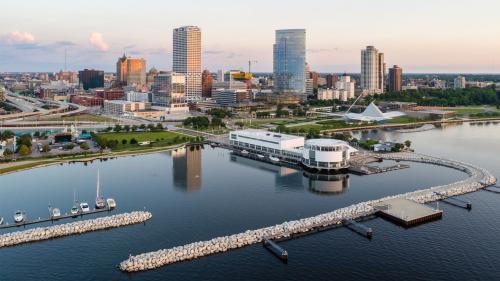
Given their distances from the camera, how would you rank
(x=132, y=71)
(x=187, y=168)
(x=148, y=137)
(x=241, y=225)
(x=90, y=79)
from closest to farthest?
1. (x=241, y=225)
2. (x=187, y=168)
3. (x=148, y=137)
4. (x=132, y=71)
5. (x=90, y=79)

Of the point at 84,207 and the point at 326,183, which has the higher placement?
the point at 326,183

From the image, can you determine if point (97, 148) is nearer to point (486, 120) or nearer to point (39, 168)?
point (39, 168)

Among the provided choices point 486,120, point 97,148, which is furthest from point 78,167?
point 486,120

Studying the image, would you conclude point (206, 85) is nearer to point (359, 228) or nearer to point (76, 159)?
point (76, 159)

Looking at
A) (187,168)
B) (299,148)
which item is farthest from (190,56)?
(187,168)

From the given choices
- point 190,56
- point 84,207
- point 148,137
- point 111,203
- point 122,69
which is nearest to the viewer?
point 84,207

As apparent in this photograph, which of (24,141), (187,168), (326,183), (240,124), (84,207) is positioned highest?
(240,124)

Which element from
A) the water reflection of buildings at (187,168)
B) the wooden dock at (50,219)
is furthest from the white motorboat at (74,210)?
the water reflection of buildings at (187,168)

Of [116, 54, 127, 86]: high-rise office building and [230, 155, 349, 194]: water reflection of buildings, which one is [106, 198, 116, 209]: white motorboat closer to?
[230, 155, 349, 194]: water reflection of buildings
